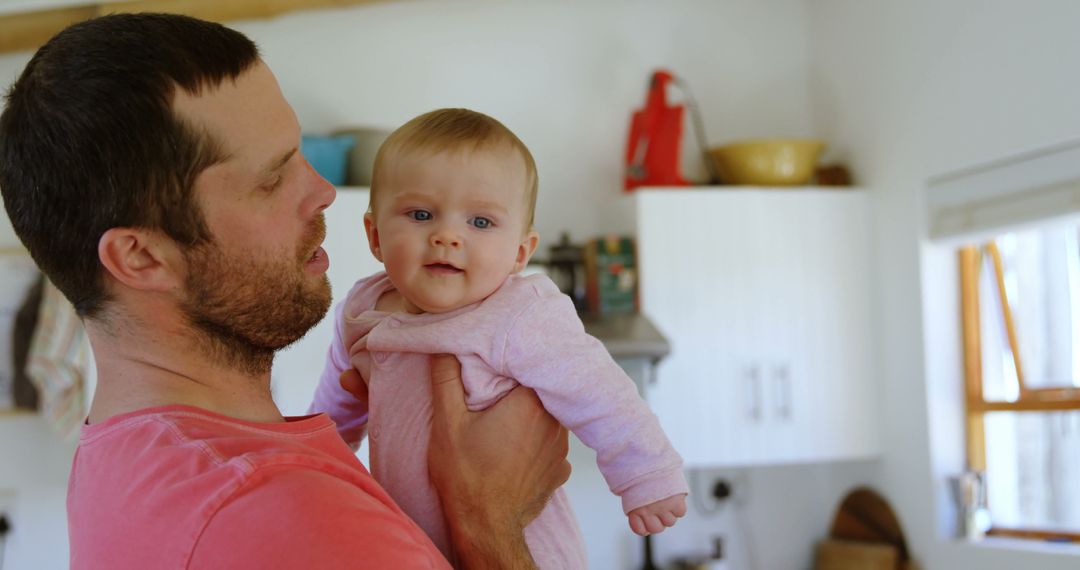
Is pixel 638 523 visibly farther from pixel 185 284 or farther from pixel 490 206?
pixel 185 284

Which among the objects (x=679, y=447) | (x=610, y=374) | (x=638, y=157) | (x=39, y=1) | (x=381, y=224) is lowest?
(x=679, y=447)

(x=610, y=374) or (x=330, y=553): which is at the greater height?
(x=610, y=374)

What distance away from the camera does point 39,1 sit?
3.14m

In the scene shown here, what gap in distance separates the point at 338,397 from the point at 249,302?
0.35 m

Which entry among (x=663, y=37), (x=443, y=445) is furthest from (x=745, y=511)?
(x=443, y=445)

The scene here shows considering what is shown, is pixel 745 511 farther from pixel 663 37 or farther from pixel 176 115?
pixel 176 115

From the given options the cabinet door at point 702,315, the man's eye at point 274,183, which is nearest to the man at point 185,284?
the man's eye at point 274,183

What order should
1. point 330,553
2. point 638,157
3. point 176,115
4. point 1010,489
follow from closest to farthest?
point 330,553
point 176,115
point 1010,489
point 638,157

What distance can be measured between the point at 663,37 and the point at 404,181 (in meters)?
3.00

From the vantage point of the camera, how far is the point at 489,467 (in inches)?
45.3

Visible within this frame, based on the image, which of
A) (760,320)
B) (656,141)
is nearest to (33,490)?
(656,141)

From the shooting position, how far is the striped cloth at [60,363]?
3.39 m

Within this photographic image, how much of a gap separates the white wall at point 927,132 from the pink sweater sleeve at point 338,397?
7.25 feet

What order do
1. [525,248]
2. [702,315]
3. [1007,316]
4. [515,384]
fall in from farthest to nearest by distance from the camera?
[702,315], [1007,316], [525,248], [515,384]
